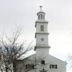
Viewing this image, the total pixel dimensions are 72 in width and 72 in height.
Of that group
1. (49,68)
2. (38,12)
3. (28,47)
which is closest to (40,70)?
(49,68)

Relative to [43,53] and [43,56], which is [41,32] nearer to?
[43,53]

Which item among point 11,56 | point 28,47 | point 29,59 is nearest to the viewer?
point 11,56

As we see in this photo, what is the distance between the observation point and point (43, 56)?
2581 inches

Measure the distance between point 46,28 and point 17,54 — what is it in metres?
28.9

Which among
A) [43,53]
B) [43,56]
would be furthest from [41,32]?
[43,56]

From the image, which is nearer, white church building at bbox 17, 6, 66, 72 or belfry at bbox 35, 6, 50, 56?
white church building at bbox 17, 6, 66, 72

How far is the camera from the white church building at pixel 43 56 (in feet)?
210

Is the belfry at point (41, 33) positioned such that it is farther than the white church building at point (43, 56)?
Yes

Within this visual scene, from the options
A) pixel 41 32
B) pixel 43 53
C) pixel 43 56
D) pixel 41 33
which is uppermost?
pixel 41 32

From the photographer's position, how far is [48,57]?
66.2m

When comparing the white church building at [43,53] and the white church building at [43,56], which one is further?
the white church building at [43,53]

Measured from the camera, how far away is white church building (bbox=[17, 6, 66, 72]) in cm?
6412

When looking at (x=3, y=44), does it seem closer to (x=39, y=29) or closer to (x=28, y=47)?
(x=28, y=47)

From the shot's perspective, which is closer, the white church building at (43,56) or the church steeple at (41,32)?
the white church building at (43,56)
